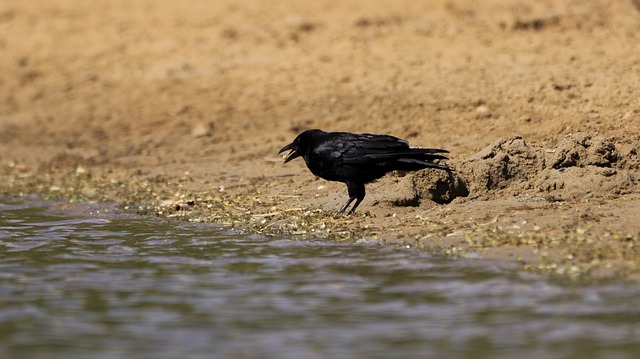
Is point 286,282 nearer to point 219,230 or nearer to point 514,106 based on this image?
point 219,230

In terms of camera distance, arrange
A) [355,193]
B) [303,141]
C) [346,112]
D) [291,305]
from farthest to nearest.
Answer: [346,112], [303,141], [355,193], [291,305]

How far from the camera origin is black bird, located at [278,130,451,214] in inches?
355

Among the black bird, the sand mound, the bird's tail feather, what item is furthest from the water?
the sand mound

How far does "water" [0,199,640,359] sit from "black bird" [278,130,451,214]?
36.0 inches

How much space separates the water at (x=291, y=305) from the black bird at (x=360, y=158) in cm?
92

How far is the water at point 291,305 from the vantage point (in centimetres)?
532

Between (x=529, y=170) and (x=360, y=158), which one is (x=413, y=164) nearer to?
(x=360, y=158)

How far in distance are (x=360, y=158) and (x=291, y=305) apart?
9.82 feet

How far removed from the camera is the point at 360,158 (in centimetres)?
905

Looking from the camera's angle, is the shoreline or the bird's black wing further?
the bird's black wing

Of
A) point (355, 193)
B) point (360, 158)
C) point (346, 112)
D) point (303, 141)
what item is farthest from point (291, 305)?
point (346, 112)

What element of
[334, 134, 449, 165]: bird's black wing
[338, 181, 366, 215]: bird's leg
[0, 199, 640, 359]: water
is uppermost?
[334, 134, 449, 165]: bird's black wing

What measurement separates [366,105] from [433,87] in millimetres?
843

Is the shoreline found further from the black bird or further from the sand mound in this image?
the black bird
